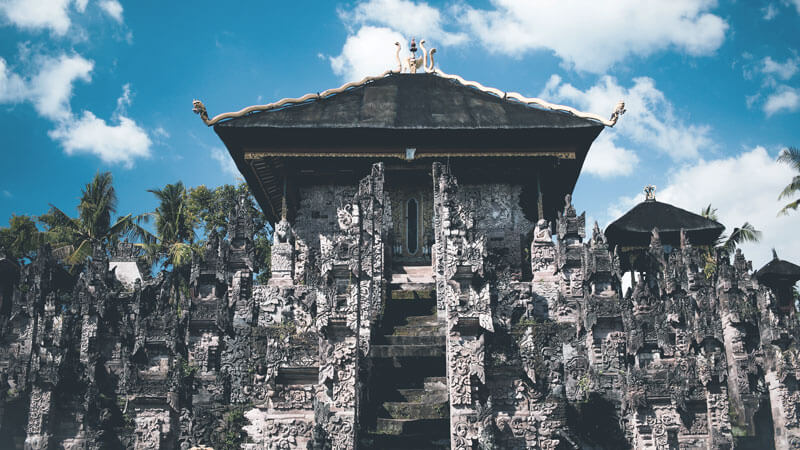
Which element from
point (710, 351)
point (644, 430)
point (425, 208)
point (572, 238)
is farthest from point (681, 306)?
point (425, 208)

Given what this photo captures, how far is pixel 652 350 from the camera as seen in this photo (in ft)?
32.3

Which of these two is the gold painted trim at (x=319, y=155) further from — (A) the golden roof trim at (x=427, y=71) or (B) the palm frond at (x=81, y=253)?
(B) the palm frond at (x=81, y=253)

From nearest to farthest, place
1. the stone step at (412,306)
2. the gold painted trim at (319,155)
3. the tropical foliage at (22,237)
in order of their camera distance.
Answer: the stone step at (412,306) → the gold painted trim at (319,155) → the tropical foliage at (22,237)

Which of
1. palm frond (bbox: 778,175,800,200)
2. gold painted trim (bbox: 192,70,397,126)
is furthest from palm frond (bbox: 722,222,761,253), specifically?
gold painted trim (bbox: 192,70,397,126)

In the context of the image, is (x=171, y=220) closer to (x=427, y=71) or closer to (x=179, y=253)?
(x=179, y=253)

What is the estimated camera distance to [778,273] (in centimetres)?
2000

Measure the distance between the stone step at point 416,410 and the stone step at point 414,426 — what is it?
0.08 metres

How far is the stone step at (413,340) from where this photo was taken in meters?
10.6

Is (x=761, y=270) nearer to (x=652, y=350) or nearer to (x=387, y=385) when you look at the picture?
(x=652, y=350)

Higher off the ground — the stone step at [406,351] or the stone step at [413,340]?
the stone step at [413,340]

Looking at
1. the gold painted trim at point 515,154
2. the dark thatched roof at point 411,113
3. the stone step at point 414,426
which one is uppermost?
the dark thatched roof at point 411,113

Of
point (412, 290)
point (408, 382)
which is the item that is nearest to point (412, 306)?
point (412, 290)

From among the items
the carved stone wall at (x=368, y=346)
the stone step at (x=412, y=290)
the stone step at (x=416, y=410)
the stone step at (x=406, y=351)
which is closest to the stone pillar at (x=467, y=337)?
the carved stone wall at (x=368, y=346)

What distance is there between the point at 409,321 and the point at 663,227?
13443 millimetres
